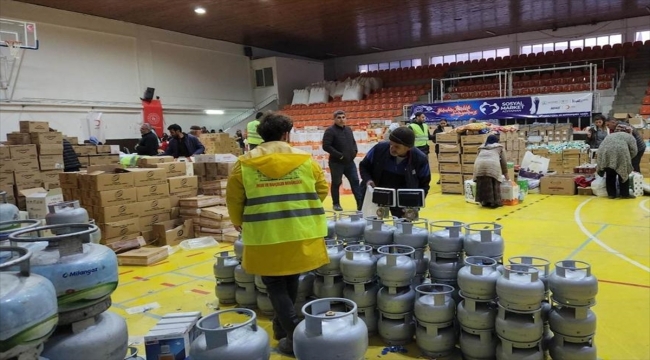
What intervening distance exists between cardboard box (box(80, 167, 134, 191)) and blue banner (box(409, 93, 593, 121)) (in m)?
12.7

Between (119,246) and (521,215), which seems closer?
(119,246)

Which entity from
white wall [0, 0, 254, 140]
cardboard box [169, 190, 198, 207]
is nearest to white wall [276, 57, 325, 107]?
white wall [0, 0, 254, 140]

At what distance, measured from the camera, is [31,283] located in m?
1.34

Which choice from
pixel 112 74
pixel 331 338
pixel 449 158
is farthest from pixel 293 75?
pixel 331 338

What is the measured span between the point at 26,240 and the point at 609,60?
844 inches

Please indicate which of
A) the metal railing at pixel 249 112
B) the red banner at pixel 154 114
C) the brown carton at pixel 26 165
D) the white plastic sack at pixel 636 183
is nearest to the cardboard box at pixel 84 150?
the brown carton at pixel 26 165

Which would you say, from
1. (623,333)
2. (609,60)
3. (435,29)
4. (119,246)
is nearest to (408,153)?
(623,333)

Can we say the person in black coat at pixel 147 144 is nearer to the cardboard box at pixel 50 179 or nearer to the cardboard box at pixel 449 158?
the cardboard box at pixel 50 179

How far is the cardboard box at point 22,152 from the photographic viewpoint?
852 centimetres

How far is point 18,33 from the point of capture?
433 inches

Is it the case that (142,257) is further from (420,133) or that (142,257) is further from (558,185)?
(558,185)

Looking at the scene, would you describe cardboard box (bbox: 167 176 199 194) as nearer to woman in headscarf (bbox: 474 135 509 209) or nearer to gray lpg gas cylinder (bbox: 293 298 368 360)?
woman in headscarf (bbox: 474 135 509 209)

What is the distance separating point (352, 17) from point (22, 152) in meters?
11.5

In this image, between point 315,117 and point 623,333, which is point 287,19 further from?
point 623,333
